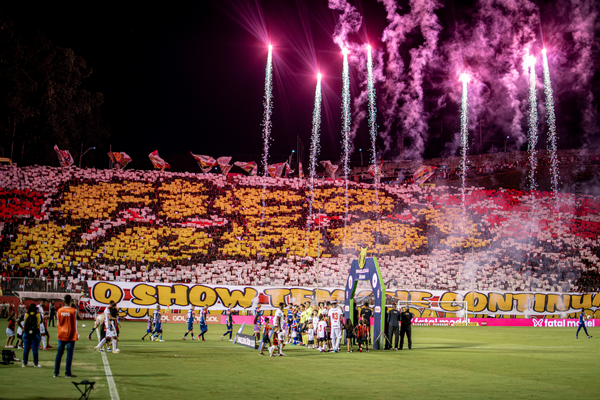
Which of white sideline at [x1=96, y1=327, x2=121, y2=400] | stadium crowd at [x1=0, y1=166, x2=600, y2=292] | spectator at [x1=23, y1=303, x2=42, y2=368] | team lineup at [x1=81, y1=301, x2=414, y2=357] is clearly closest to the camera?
white sideline at [x1=96, y1=327, x2=121, y2=400]

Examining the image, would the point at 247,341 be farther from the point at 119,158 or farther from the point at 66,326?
the point at 119,158

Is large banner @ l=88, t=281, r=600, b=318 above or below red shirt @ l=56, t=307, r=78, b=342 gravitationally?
below

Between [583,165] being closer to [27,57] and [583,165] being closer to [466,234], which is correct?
[466,234]

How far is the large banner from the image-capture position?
39.5m

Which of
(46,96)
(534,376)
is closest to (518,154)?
(46,96)

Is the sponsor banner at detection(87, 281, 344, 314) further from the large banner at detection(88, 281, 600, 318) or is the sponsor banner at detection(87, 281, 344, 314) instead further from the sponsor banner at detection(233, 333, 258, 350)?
the sponsor banner at detection(233, 333, 258, 350)

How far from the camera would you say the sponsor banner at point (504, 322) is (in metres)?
44.6

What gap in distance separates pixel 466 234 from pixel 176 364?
45286 millimetres

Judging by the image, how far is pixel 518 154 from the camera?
86312 millimetres

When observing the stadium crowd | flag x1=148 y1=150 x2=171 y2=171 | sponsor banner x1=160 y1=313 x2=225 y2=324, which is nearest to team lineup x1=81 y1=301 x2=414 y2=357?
sponsor banner x1=160 y1=313 x2=225 y2=324

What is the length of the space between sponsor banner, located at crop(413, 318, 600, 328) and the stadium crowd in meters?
3.38

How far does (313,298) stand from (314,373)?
1046 inches

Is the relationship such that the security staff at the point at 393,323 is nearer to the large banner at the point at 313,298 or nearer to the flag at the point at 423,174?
the large banner at the point at 313,298

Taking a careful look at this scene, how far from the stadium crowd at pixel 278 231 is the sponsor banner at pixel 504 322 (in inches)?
133
